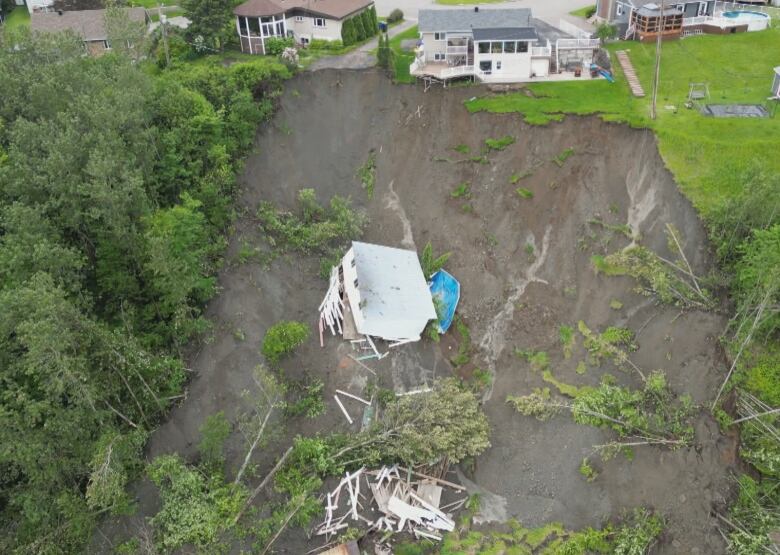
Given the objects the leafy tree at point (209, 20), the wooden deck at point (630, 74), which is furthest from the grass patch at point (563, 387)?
the leafy tree at point (209, 20)

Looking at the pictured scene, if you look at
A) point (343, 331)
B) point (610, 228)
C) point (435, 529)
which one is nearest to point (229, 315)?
point (343, 331)

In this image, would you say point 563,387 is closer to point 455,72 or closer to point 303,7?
point 455,72

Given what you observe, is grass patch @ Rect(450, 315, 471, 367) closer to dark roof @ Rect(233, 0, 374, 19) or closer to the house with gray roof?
the house with gray roof

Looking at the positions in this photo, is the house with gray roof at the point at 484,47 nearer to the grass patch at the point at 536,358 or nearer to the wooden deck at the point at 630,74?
the wooden deck at the point at 630,74

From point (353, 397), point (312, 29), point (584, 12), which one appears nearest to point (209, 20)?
point (312, 29)

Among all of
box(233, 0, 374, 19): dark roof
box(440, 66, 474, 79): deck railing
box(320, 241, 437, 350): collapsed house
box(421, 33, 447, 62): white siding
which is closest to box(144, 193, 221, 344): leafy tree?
box(320, 241, 437, 350): collapsed house

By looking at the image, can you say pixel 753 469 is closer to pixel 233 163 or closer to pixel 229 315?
pixel 229 315
